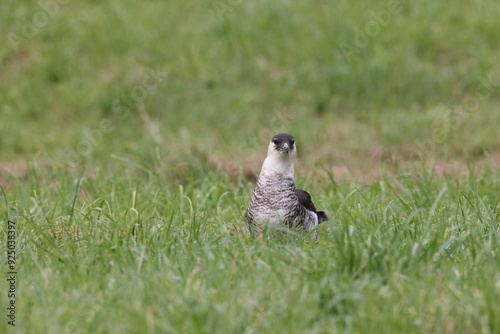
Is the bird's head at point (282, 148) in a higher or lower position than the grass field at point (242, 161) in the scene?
higher

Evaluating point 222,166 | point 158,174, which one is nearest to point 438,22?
point 222,166

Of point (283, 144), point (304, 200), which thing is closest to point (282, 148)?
point (283, 144)

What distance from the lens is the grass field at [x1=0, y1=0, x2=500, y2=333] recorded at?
3.04 metres

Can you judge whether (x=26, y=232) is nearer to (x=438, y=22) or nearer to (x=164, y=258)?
(x=164, y=258)

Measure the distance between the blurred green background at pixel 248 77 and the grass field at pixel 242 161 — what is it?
1.1 inches

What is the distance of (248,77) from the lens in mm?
9656

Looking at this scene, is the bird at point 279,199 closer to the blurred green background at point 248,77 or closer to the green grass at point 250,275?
the green grass at point 250,275

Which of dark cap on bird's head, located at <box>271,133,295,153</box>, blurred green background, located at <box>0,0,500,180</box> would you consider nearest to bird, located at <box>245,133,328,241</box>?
dark cap on bird's head, located at <box>271,133,295,153</box>

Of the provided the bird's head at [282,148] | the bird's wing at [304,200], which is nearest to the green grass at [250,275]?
the bird's wing at [304,200]

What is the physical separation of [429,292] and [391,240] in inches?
19.4

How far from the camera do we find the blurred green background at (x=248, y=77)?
8453mm

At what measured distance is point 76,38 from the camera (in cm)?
1016

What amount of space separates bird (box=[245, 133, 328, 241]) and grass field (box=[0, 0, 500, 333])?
0.40 feet

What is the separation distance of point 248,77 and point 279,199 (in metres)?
5.78
